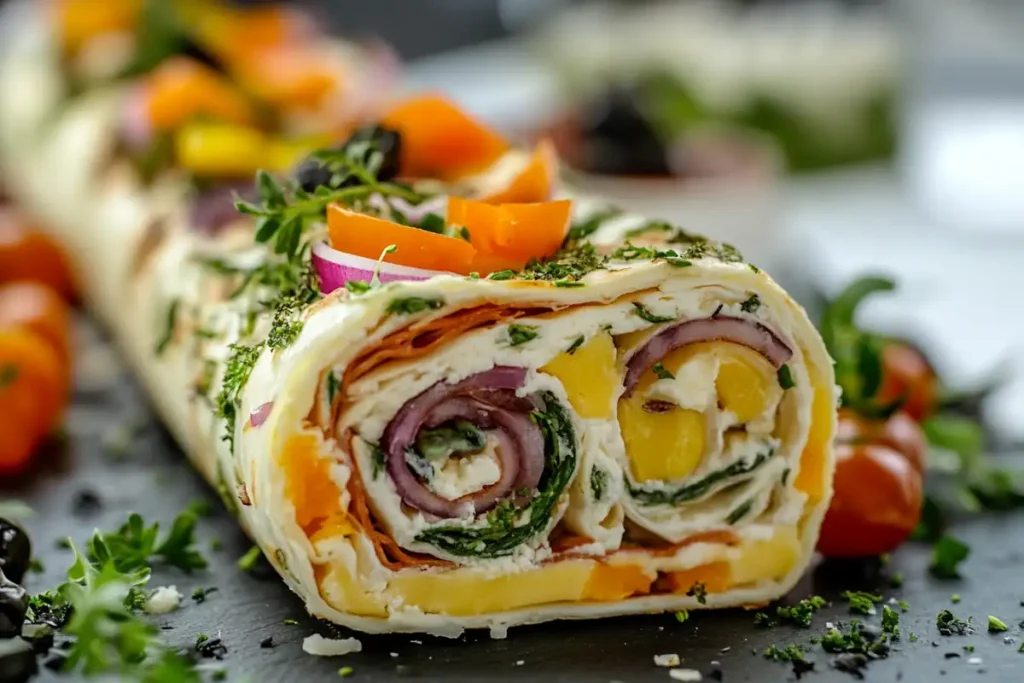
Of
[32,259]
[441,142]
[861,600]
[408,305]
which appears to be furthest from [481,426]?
[32,259]

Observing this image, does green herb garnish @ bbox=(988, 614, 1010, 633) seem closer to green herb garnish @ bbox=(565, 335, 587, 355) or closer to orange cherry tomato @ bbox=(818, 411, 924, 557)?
orange cherry tomato @ bbox=(818, 411, 924, 557)

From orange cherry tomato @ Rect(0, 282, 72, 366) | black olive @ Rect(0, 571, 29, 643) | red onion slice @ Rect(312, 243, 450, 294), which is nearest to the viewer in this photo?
black olive @ Rect(0, 571, 29, 643)

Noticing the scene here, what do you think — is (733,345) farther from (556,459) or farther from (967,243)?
(967,243)

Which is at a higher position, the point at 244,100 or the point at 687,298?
the point at 244,100

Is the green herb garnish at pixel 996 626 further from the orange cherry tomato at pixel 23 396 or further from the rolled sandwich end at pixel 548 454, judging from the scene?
the orange cherry tomato at pixel 23 396

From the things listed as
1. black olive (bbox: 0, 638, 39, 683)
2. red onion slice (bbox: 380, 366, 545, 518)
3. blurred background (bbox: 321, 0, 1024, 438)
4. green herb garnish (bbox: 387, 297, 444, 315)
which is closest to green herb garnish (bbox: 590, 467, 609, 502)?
red onion slice (bbox: 380, 366, 545, 518)

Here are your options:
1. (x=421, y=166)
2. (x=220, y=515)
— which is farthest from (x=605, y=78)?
(x=220, y=515)
